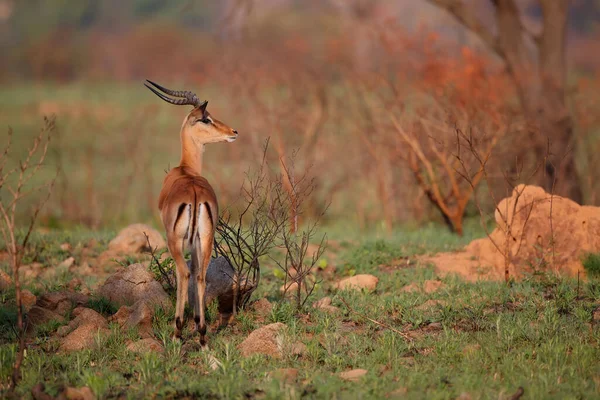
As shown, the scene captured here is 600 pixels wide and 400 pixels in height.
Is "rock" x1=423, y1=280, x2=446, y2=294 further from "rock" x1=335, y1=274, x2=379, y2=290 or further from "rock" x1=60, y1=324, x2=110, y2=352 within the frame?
"rock" x1=60, y1=324, x2=110, y2=352

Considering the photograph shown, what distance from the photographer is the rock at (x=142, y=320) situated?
696cm

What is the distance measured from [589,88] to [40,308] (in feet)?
41.1

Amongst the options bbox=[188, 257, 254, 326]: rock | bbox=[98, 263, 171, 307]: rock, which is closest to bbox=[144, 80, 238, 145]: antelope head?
bbox=[188, 257, 254, 326]: rock

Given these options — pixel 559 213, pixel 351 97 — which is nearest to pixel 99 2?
A: pixel 351 97

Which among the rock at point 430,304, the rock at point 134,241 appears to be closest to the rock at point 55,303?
the rock at point 134,241

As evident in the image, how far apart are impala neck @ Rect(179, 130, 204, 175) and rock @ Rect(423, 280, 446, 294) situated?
258 cm

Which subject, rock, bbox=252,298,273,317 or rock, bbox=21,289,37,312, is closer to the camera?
rock, bbox=252,298,273,317

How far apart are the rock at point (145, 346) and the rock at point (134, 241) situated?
131 inches

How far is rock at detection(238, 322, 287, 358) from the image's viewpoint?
6543 mm

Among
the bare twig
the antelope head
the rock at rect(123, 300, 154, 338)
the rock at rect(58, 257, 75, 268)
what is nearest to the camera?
the bare twig

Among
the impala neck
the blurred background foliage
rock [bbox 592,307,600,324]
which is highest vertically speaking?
the blurred background foliage

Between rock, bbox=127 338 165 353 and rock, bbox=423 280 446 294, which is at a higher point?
rock, bbox=423 280 446 294

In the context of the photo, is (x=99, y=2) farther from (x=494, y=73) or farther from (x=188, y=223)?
(x=188, y=223)

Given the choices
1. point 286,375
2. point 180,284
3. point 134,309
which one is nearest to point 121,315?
point 134,309
